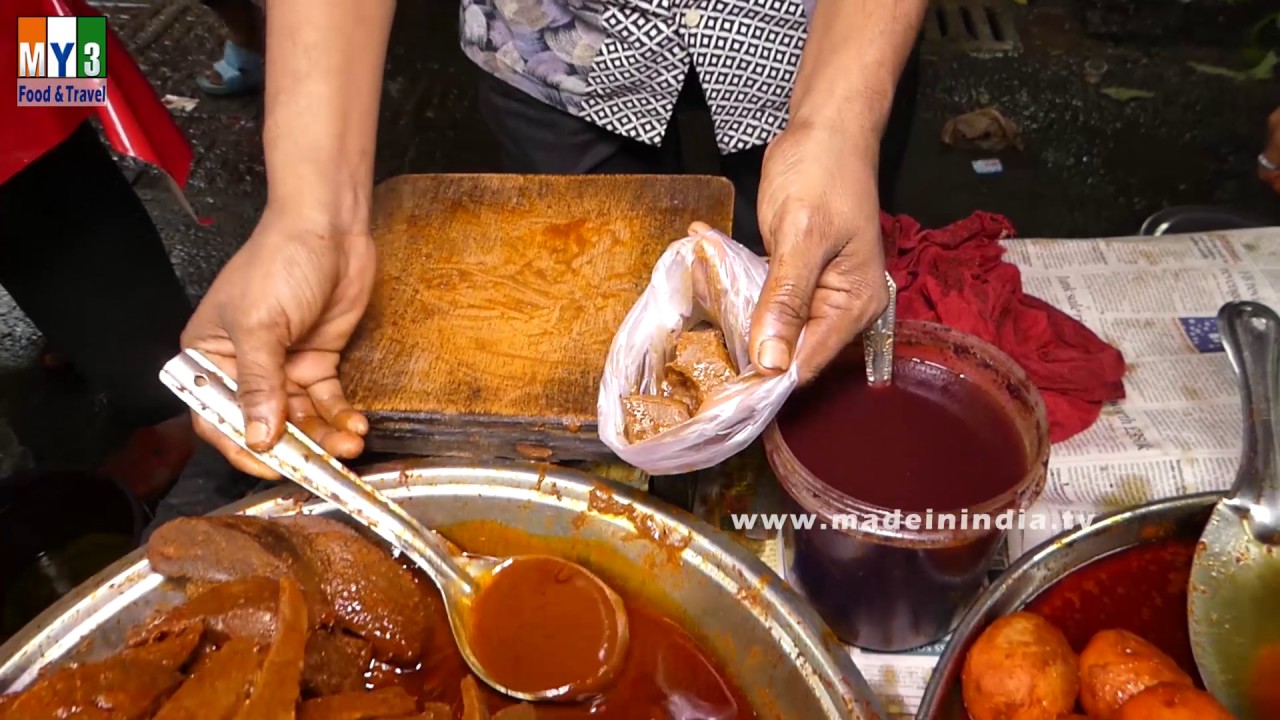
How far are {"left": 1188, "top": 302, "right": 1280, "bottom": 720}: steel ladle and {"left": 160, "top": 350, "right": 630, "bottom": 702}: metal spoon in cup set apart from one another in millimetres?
722

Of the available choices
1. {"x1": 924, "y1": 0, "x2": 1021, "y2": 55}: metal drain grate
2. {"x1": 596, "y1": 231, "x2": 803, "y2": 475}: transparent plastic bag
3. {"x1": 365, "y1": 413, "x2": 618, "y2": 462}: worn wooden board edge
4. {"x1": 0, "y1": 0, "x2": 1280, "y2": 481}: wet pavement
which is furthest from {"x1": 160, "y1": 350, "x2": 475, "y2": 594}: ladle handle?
{"x1": 924, "y1": 0, "x2": 1021, "y2": 55}: metal drain grate

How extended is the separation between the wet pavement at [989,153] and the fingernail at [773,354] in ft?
7.36

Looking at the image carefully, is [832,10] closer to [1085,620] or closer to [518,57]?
[518,57]

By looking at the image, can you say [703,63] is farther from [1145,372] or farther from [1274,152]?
[1274,152]

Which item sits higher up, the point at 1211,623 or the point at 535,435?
the point at 1211,623

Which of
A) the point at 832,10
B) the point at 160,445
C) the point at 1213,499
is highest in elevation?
the point at 832,10

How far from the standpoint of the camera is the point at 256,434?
1.18 metres

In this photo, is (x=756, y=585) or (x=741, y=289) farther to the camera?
(x=741, y=289)

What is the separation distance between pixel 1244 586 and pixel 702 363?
739 millimetres

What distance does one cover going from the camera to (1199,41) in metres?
3.70

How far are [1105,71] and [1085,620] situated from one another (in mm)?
3303

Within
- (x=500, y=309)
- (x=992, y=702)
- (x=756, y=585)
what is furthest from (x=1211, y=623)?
(x=500, y=309)

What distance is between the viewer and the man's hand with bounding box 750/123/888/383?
1096 millimetres

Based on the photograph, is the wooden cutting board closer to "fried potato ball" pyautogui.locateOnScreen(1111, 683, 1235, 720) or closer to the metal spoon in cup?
the metal spoon in cup
